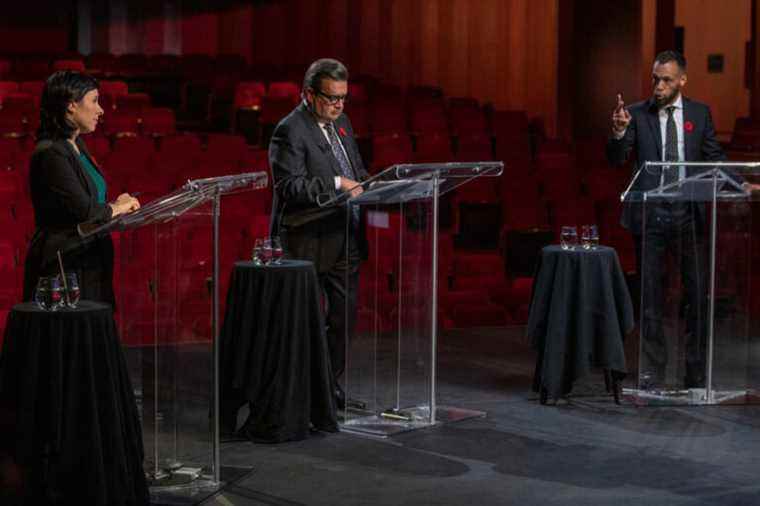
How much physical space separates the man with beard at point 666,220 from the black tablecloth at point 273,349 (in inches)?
55.5

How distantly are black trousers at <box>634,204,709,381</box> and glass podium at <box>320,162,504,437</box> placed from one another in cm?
79

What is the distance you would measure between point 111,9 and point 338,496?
13153mm

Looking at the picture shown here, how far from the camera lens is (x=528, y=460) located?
4.24 m

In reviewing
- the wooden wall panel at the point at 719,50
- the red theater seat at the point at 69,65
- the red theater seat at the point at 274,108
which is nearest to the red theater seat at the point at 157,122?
the red theater seat at the point at 274,108

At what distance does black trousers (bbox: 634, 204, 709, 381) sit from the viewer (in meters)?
5.13

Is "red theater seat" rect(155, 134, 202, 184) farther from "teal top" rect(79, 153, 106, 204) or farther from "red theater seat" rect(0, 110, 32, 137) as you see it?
"teal top" rect(79, 153, 106, 204)

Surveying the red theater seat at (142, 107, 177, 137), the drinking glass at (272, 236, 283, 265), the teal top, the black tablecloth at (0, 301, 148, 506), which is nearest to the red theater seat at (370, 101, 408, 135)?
the red theater seat at (142, 107, 177, 137)

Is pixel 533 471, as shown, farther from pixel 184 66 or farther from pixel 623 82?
pixel 184 66

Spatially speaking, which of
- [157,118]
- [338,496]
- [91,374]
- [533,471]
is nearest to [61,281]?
[91,374]

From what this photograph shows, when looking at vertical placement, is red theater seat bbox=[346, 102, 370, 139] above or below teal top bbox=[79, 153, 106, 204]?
above

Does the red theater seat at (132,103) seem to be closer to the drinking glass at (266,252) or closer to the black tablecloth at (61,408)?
the drinking glass at (266,252)

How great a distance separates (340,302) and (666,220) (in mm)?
1341

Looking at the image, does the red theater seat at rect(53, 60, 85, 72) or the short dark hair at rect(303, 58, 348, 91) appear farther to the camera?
the red theater seat at rect(53, 60, 85, 72)

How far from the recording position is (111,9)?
16031mm
